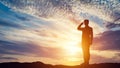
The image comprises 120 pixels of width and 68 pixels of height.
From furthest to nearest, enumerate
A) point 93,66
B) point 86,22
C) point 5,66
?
point 5,66, point 93,66, point 86,22

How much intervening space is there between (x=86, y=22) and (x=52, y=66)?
21.8ft

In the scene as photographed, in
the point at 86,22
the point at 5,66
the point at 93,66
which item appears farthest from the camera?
the point at 5,66

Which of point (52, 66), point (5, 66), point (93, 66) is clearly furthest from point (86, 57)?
point (5, 66)

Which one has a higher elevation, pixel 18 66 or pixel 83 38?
pixel 83 38

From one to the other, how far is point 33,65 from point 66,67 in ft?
9.54

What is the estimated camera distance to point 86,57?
568 inches

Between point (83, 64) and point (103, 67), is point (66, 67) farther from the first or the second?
point (83, 64)

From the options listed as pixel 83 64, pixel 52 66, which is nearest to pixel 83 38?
pixel 83 64

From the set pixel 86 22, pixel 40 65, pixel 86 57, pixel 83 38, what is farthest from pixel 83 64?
pixel 40 65

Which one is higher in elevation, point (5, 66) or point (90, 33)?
point (90, 33)

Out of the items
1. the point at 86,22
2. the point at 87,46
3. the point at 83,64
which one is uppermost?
the point at 86,22

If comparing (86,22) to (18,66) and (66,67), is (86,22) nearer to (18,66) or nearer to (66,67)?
(66,67)

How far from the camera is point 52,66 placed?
1931 centimetres

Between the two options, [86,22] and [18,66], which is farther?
[18,66]
